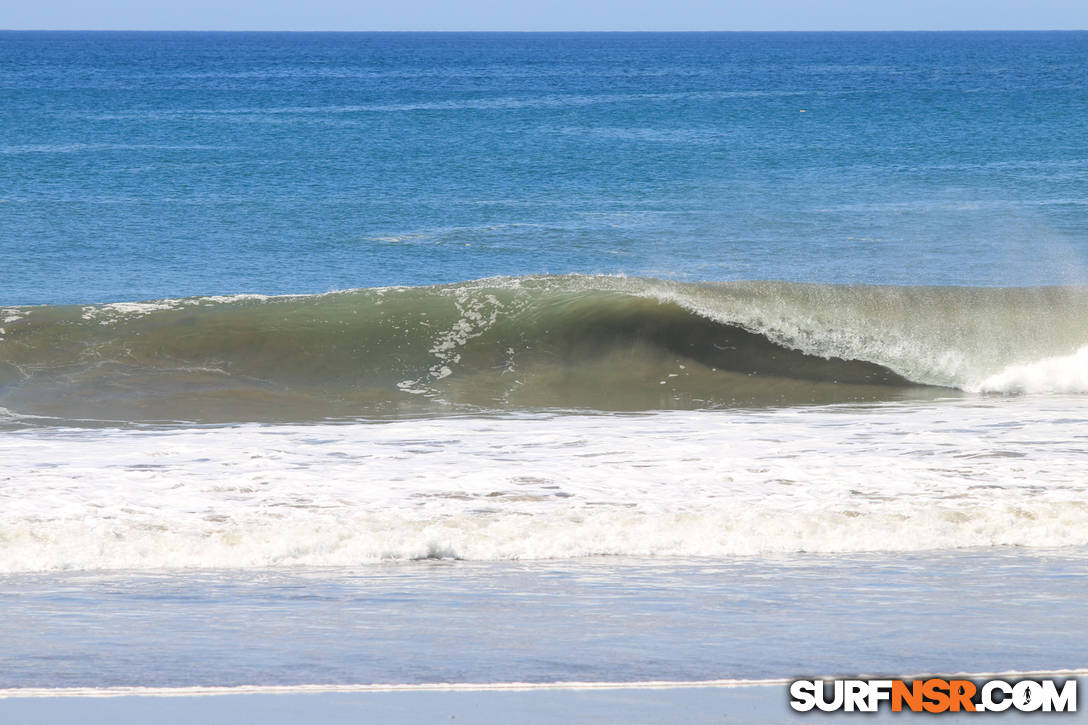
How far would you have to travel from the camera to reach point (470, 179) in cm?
3347

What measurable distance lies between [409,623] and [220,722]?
1187 mm

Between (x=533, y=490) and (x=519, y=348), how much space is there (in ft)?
19.5

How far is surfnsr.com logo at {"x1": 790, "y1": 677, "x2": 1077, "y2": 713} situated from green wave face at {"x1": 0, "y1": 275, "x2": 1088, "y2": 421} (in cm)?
661

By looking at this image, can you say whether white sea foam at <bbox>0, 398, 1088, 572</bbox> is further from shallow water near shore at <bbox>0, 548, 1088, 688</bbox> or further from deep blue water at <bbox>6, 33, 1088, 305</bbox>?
deep blue water at <bbox>6, 33, 1088, 305</bbox>

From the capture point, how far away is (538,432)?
30.1ft

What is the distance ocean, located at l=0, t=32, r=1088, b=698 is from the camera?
472 centimetres

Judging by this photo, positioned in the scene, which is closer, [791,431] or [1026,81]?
[791,431]

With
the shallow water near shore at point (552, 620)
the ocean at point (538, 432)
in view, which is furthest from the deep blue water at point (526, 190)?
the shallow water near shore at point (552, 620)

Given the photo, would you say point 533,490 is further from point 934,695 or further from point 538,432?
point 934,695

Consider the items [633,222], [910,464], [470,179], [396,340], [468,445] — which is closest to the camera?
[910,464]

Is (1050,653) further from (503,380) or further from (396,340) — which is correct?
(396,340)

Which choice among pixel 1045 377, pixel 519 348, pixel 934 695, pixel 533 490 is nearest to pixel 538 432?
pixel 533 490

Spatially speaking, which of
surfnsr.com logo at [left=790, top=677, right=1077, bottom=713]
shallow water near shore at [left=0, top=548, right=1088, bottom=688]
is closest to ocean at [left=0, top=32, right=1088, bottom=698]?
shallow water near shore at [left=0, top=548, right=1088, bottom=688]

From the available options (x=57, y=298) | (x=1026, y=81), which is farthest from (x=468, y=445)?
(x=1026, y=81)
